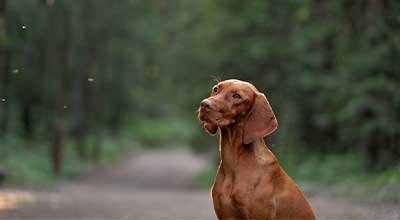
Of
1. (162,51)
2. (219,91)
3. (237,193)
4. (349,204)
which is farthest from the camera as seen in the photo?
(162,51)

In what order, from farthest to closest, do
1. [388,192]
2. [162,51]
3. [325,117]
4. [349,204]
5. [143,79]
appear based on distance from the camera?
[162,51] → [143,79] → [325,117] → [349,204] → [388,192]

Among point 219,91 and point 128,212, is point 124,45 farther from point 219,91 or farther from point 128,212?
point 219,91

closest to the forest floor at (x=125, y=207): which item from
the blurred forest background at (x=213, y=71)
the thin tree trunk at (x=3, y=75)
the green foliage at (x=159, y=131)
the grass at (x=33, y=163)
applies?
the grass at (x=33, y=163)

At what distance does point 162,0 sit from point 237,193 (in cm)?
3471

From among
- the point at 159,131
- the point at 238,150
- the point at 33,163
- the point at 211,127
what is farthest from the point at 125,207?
the point at 159,131

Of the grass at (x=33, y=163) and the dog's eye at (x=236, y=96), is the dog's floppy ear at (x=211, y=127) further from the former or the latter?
the grass at (x=33, y=163)

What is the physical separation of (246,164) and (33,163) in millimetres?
17629

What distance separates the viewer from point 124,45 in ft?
98.0

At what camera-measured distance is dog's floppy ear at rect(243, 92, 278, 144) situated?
5.29 metres

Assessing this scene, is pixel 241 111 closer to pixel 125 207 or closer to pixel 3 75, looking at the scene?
pixel 125 207

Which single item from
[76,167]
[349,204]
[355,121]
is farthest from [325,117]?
[76,167]

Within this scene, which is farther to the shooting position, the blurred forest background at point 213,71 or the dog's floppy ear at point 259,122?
the blurred forest background at point 213,71

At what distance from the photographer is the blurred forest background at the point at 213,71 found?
14.9 metres

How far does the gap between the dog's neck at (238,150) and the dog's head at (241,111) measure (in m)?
0.06
